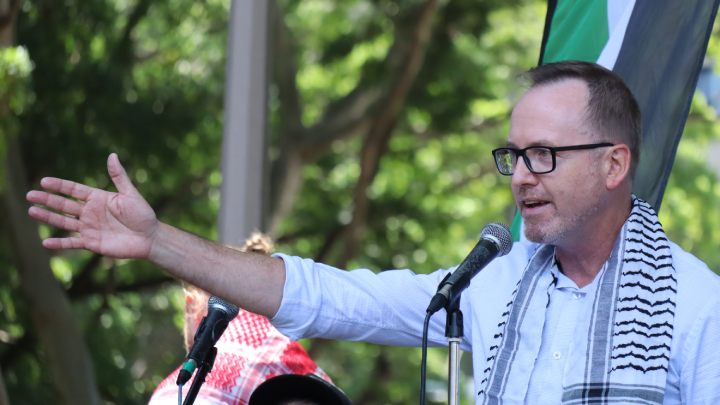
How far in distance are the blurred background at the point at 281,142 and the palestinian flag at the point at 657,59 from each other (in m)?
4.51

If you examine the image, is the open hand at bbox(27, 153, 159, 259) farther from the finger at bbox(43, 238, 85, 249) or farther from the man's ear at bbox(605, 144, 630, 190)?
the man's ear at bbox(605, 144, 630, 190)

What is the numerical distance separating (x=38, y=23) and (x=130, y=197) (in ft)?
20.2

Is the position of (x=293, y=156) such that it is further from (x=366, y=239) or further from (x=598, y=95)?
(x=598, y=95)

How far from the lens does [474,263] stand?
1.65 m

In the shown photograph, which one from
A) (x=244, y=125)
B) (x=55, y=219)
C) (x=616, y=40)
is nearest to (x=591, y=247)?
(x=616, y=40)

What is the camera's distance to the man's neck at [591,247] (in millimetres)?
1931

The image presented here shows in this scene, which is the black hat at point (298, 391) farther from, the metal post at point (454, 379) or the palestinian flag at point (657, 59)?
the palestinian flag at point (657, 59)

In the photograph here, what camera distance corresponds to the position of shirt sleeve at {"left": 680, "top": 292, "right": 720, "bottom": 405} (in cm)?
165

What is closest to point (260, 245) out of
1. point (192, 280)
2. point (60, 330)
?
point (192, 280)

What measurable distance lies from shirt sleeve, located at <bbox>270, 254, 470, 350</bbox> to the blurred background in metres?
4.61

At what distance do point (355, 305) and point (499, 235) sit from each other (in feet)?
1.64

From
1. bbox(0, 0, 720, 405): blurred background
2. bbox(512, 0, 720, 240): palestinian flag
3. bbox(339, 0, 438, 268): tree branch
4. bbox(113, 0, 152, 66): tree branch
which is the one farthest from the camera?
bbox(113, 0, 152, 66): tree branch

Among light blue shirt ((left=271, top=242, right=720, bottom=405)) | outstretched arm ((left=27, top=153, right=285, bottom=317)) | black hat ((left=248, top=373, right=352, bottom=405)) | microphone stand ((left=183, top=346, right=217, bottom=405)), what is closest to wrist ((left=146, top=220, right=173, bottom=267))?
outstretched arm ((left=27, top=153, right=285, bottom=317))

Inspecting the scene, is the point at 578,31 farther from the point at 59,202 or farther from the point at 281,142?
the point at 281,142
